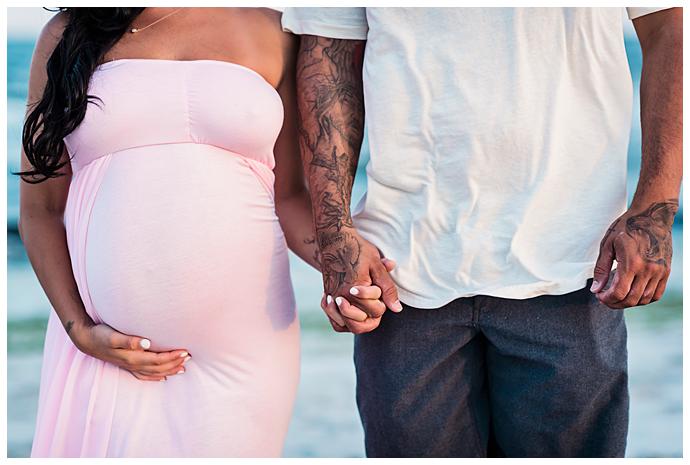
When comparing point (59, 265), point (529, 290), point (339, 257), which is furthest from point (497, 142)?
point (59, 265)

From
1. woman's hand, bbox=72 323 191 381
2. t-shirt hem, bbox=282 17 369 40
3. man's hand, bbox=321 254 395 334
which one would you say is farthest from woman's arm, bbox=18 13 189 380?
t-shirt hem, bbox=282 17 369 40

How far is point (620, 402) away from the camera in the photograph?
1.89 meters

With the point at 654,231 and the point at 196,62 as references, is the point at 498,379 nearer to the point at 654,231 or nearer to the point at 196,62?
the point at 654,231

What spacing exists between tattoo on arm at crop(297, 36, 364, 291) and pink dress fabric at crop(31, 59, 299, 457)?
0.34 ft

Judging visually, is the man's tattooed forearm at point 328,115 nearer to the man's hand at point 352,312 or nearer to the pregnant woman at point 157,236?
the pregnant woman at point 157,236

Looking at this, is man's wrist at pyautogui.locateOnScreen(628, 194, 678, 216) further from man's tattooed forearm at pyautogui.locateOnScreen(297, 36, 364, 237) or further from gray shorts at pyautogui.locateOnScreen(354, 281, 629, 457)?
man's tattooed forearm at pyautogui.locateOnScreen(297, 36, 364, 237)

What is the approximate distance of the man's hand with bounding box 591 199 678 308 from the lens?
1716 mm

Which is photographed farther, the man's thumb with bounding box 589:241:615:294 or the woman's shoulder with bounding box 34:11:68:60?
the woman's shoulder with bounding box 34:11:68:60

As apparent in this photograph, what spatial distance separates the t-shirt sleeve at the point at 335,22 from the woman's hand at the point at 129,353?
0.85 meters

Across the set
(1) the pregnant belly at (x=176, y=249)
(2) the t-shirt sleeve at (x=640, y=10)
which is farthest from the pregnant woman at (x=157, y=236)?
(2) the t-shirt sleeve at (x=640, y=10)

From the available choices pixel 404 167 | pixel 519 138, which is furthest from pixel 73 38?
pixel 519 138

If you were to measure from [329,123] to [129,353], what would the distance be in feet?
2.39

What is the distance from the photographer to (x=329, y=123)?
1.94 m

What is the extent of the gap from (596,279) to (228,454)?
0.96m
